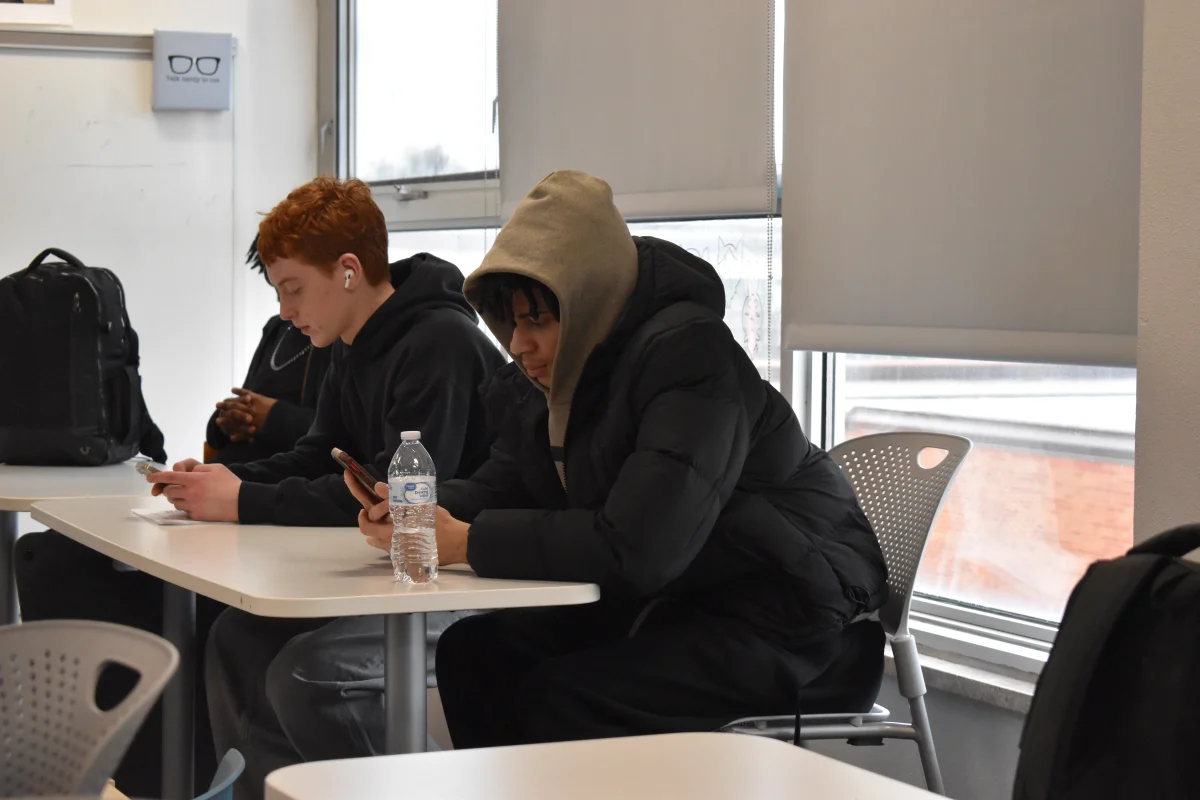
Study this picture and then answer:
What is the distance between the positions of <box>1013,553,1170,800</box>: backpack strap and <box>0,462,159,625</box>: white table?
212cm

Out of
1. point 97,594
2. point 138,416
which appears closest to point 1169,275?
point 97,594

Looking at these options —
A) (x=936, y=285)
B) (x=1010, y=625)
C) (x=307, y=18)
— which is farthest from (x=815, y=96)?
(x=307, y=18)

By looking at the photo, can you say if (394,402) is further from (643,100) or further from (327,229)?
(643,100)

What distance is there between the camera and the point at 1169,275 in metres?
1.65

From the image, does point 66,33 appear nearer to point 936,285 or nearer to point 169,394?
point 169,394

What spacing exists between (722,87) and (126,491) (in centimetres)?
160

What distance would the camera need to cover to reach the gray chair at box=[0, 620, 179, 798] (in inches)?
49.0

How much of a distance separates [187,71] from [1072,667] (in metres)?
3.99

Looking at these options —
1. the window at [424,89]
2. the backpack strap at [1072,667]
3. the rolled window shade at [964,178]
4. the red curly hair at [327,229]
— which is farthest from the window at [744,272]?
the backpack strap at [1072,667]

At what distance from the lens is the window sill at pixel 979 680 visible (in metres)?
2.33

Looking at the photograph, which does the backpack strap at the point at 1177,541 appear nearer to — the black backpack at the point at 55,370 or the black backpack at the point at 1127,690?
the black backpack at the point at 1127,690

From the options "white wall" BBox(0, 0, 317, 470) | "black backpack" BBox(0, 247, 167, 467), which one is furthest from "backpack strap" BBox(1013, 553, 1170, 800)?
"white wall" BBox(0, 0, 317, 470)

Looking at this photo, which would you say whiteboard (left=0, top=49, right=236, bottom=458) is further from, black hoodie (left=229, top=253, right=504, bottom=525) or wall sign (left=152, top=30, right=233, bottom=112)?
black hoodie (left=229, top=253, right=504, bottom=525)

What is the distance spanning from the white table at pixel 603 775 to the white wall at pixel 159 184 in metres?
3.58
